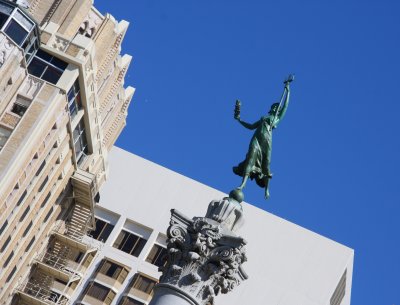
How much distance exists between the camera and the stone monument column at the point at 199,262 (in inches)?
912

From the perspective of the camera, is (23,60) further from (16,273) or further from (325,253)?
(325,253)

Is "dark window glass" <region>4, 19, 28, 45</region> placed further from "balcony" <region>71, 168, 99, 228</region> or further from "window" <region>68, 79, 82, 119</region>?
"balcony" <region>71, 168, 99, 228</region>

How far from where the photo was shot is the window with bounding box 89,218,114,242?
4087 inches

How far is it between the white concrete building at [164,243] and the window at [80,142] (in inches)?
867

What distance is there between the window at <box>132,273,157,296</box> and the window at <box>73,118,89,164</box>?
22116 millimetres

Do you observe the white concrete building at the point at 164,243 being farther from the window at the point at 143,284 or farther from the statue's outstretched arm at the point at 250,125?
the statue's outstretched arm at the point at 250,125

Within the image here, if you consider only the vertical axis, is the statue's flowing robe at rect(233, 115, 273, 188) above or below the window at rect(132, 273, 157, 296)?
below

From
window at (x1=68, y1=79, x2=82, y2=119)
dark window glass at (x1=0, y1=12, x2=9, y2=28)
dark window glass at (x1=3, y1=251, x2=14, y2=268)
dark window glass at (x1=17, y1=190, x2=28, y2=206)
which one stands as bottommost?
dark window glass at (x1=3, y1=251, x2=14, y2=268)

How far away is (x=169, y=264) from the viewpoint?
23.8 metres

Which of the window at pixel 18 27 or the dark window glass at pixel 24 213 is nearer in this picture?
the window at pixel 18 27

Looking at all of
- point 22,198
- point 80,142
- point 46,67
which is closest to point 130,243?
point 80,142

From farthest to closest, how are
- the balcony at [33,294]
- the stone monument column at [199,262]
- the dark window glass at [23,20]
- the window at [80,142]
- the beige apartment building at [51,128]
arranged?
the balcony at [33,294] → the window at [80,142] → the beige apartment building at [51,128] → the dark window glass at [23,20] → the stone monument column at [199,262]

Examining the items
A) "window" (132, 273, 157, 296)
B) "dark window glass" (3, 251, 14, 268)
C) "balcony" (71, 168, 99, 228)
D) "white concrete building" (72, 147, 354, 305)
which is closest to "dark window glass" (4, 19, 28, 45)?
"dark window glass" (3, 251, 14, 268)

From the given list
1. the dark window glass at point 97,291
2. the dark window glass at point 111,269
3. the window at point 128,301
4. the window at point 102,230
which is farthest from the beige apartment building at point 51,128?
the window at point 102,230
